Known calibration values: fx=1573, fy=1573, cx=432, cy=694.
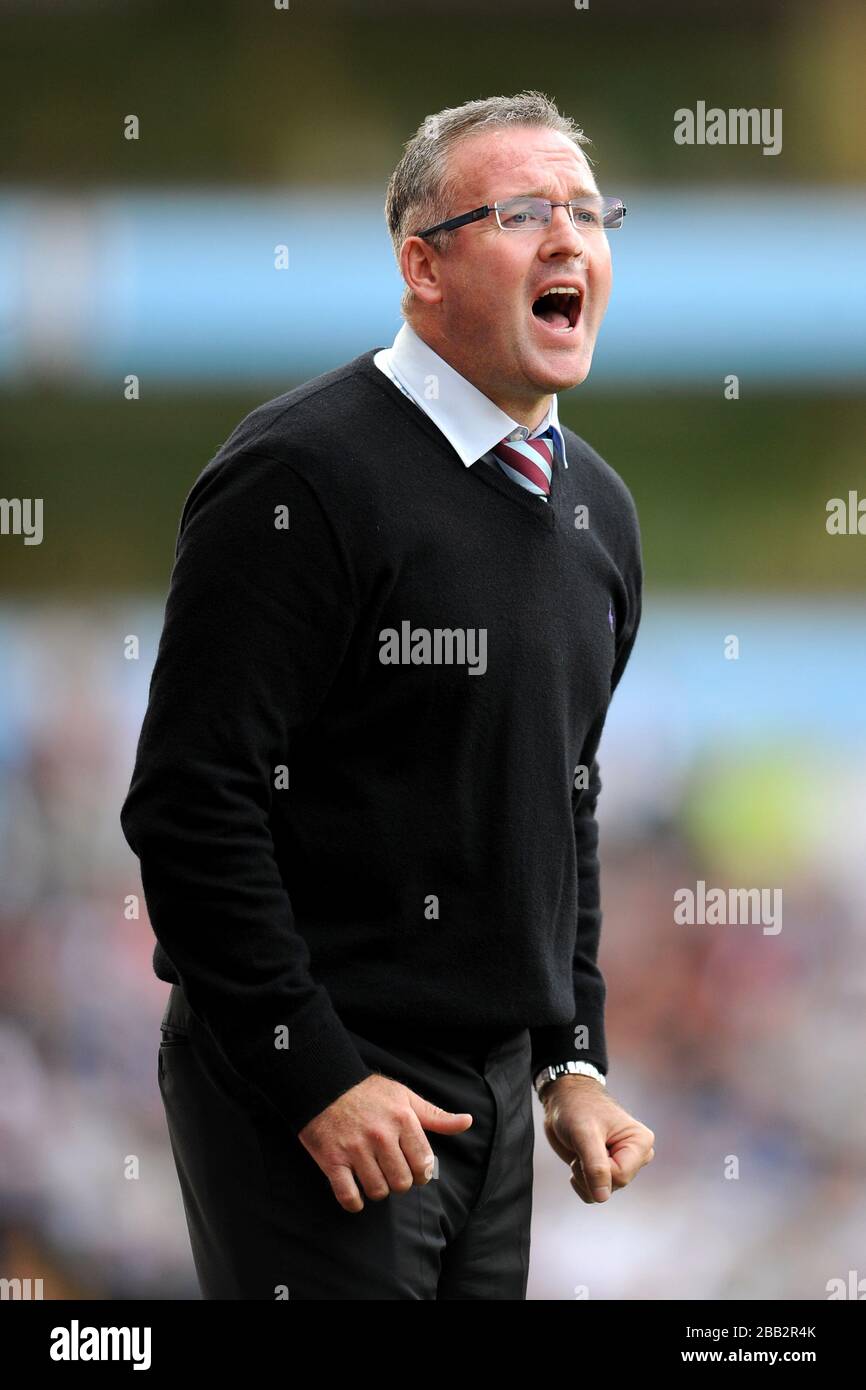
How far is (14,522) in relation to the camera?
10.4ft

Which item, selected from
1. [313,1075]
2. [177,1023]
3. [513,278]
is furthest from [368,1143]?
[513,278]

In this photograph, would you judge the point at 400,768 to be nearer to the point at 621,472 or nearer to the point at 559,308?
the point at 559,308

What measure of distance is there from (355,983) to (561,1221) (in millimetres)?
1805

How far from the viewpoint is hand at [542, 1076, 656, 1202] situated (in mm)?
1194

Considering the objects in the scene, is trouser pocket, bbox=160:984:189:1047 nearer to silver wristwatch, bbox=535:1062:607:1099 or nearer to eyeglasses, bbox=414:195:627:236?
silver wristwatch, bbox=535:1062:607:1099

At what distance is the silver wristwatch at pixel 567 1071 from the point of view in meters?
1.26

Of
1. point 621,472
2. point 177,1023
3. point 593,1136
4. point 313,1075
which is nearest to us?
point 313,1075

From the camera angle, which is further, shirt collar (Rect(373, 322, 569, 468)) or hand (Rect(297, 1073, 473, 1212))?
shirt collar (Rect(373, 322, 569, 468))

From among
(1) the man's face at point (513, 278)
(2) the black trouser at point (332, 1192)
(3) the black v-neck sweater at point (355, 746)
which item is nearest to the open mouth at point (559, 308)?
(1) the man's face at point (513, 278)

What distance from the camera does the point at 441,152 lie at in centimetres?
119

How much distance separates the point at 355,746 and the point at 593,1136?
1.25 ft

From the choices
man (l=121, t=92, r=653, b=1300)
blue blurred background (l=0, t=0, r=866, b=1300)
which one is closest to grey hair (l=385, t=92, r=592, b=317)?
man (l=121, t=92, r=653, b=1300)

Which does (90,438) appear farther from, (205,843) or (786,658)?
(205,843)

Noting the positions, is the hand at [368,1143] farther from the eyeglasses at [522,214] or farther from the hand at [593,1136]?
the eyeglasses at [522,214]
